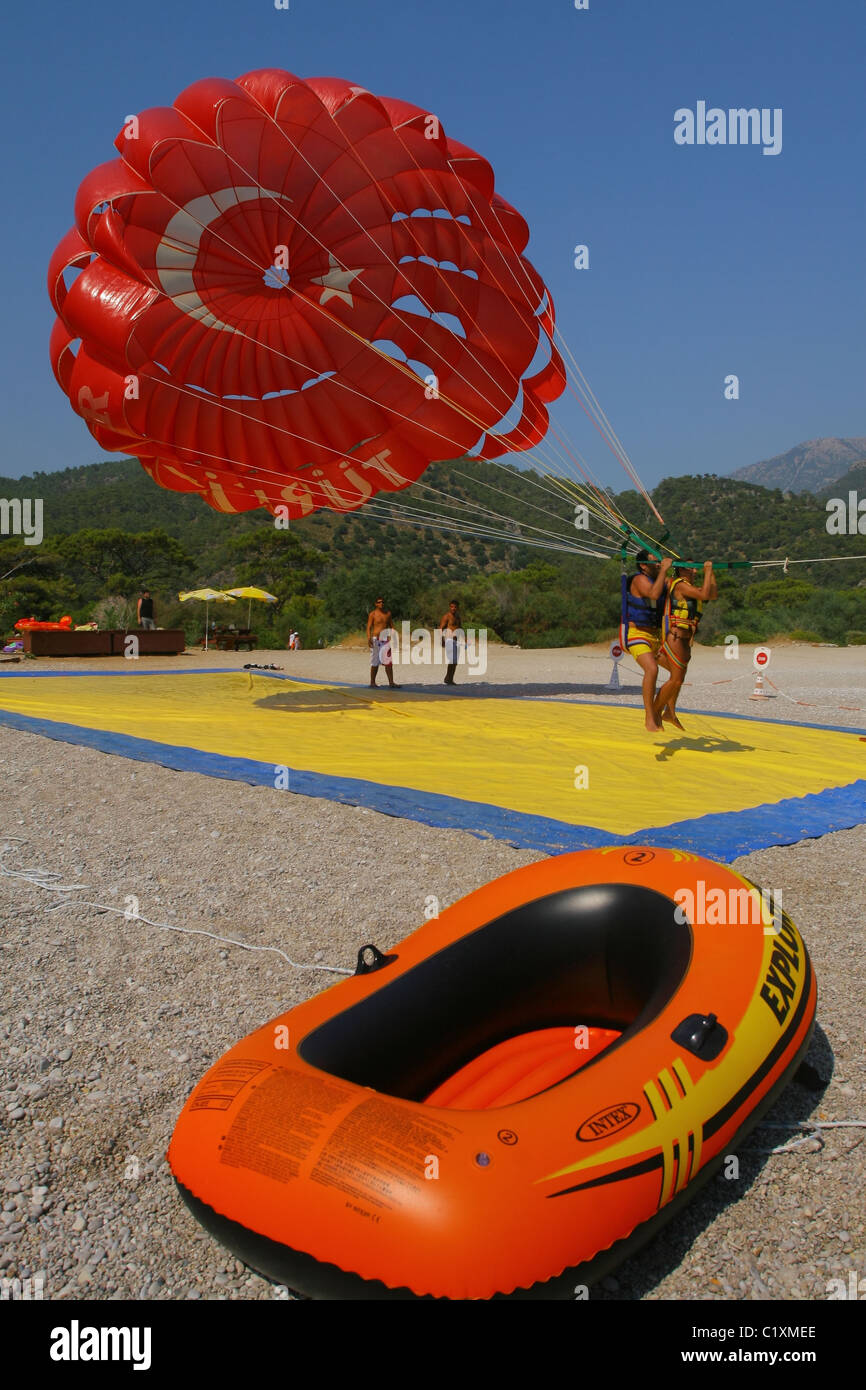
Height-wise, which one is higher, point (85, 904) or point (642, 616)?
point (642, 616)

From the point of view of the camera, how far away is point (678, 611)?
7.42 metres

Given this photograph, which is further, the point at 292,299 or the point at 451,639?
the point at 451,639

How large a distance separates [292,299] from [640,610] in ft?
16.2

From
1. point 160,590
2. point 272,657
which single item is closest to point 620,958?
point 272,657

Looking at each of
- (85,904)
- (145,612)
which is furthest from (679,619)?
(145,612)

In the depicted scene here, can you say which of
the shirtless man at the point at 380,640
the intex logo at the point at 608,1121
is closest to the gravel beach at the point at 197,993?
the intex logo at the point at 608,1121

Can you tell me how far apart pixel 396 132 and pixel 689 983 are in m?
8.21

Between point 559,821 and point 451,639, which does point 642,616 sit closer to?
point 559,821

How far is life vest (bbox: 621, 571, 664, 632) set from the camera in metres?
7.59

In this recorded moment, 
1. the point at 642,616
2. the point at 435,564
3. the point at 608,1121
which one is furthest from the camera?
the point at 435,564

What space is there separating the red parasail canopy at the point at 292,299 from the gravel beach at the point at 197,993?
4.19m

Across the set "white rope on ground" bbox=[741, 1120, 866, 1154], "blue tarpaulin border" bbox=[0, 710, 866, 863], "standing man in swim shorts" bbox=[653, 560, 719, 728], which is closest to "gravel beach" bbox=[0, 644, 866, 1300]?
"white rope on ground" bbox=[741, 1120, 866, 1154]

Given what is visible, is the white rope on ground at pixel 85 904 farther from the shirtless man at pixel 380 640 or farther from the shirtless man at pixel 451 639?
the shirtless man at pixel 451 639
